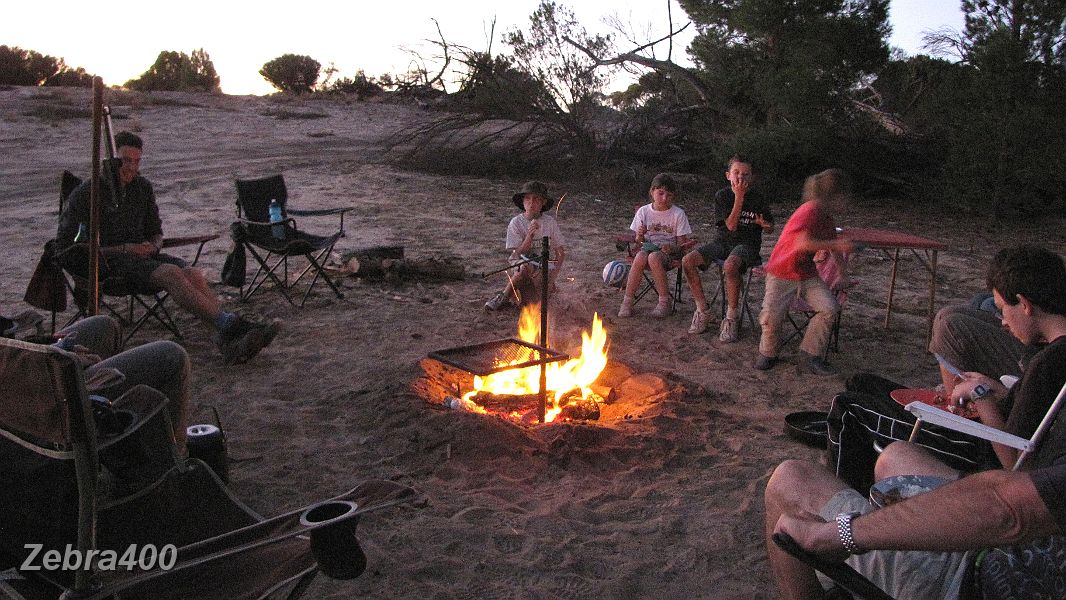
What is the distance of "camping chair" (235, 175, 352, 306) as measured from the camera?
636cm

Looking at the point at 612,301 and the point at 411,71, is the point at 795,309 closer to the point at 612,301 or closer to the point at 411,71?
the point at 612,301

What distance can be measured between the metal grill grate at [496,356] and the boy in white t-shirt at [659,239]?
2001 mm

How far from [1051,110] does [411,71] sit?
29.1ft

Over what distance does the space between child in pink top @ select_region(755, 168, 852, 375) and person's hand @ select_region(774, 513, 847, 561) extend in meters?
3.50

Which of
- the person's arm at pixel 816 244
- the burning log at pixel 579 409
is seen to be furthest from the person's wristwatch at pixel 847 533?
the person's arm at pixel 816 244

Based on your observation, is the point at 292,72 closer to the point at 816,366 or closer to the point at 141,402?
the point at 816,366

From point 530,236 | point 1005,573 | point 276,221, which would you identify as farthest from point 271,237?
point 1005,573

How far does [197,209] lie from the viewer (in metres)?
10.1

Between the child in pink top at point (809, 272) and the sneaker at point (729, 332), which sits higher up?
the child in pink top at point (809, 272)

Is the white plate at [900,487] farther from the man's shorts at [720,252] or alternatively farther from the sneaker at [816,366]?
the man's shorts at [720,252]

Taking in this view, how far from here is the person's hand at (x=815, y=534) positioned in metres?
1.66

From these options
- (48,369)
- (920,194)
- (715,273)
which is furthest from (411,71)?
(48,369)

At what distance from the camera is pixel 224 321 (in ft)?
16.6

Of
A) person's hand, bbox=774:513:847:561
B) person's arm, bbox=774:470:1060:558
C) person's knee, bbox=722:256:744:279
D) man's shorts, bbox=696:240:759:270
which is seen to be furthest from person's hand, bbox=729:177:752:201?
person's arm, bbox=774:470:1060:558
